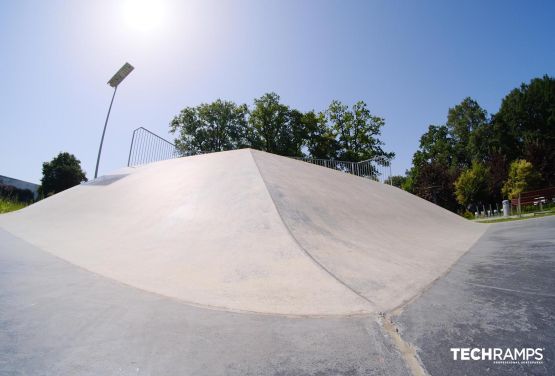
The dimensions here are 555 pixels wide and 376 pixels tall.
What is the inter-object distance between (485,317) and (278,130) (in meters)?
34.4

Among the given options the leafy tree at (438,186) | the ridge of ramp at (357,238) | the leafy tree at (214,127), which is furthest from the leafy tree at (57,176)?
the leafy tree at (438,186)

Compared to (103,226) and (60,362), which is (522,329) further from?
(103,226)

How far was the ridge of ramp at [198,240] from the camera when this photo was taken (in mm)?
2566

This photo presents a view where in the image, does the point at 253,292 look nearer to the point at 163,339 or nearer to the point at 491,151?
the point at 163,339

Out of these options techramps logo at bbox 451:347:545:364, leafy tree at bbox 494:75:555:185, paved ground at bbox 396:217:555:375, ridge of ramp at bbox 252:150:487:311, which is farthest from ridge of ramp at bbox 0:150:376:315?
leafy tree at bbox 494:75:555:185

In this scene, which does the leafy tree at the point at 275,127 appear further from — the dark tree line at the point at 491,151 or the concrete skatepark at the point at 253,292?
the concrete skatepark at the point at 253,292

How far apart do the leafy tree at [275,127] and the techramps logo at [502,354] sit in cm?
3345

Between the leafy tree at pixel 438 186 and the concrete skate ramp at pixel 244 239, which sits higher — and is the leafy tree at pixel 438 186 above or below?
above

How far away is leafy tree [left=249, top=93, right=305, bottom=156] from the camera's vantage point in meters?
34.9

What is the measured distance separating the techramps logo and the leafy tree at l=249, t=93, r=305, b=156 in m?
33.4

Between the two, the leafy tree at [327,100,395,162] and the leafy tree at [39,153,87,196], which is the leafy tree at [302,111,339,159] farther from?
the leafy tree at [39,153,87,196]

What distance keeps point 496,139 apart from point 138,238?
56837 mm

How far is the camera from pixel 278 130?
35.3 metres

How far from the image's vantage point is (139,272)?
316 centimetres
